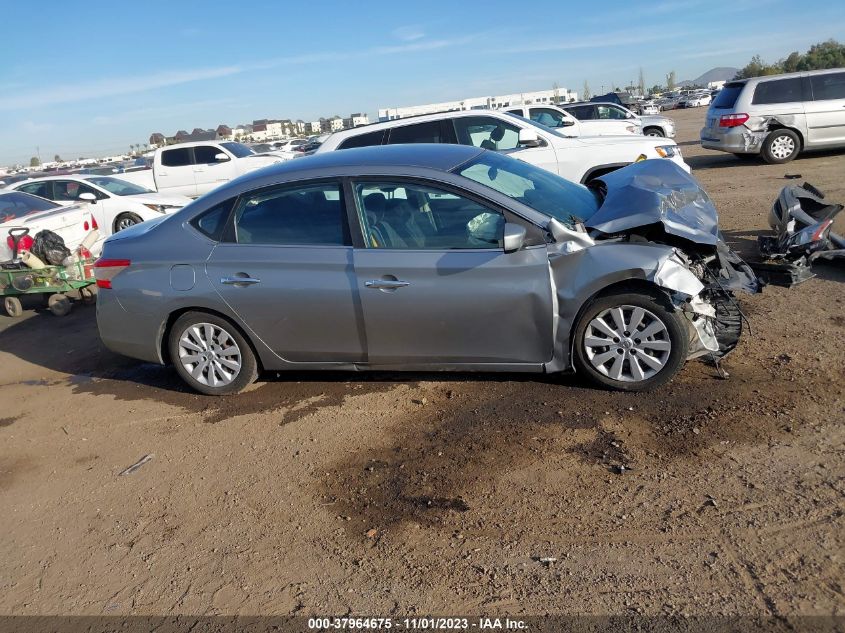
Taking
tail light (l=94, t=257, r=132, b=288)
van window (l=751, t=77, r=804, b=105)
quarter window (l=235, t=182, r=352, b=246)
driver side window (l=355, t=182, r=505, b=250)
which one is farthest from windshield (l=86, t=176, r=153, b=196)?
van window (l=751, t=77, r=804, b=105)

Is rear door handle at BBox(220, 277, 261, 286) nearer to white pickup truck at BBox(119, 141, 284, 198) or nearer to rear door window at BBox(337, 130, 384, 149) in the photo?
rear door window at BBox(337, 130, 384, 149)

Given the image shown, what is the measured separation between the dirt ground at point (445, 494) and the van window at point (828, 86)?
11224 millimetres

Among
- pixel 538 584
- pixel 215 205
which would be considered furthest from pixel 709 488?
pixel 215 205

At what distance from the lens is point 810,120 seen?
47.9ft

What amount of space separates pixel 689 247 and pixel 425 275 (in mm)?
1910

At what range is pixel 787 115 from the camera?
579 inches

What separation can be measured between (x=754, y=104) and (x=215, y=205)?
13.4 meters

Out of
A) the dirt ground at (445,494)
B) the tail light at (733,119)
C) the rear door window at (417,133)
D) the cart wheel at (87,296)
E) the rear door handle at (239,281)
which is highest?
the rear door window at (417,133)

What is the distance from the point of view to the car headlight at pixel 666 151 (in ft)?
31.8

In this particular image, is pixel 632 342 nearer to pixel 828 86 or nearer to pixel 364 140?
pixel 364 140

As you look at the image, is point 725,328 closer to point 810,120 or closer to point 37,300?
point 37,300

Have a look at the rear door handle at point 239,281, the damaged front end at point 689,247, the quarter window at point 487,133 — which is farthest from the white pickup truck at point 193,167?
the damaged front end at point 689,247

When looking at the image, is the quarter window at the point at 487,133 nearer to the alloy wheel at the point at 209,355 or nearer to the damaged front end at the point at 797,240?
the damaged front end at the point at 797,240

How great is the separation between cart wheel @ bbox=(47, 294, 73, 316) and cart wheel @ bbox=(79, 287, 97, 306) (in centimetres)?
51
